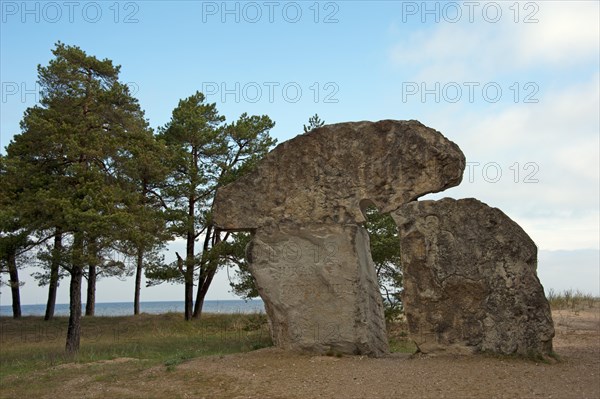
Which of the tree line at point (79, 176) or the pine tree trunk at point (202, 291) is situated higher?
the tree line at point (79, 176)

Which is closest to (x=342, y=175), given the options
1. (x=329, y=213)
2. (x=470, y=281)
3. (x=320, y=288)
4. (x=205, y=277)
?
(x=329, y=213)

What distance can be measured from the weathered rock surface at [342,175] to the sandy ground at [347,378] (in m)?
2.81

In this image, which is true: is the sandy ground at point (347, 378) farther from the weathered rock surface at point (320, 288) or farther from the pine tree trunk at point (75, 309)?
the pine tree trunk at point (75, 309)

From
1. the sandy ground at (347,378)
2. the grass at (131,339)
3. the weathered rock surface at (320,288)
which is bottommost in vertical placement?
the grass at (131,339)

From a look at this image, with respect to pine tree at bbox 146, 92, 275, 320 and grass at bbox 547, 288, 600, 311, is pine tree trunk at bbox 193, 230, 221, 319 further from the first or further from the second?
grass at bbox 547, 288, 600, 311

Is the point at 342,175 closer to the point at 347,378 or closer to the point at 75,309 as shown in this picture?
the point at 347,378

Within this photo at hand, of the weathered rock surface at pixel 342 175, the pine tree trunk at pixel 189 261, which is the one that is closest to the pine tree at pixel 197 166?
the pine tree trunk at pixel 189 261

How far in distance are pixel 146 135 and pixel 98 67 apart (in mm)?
2561

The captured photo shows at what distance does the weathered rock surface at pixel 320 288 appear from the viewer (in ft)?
36.5

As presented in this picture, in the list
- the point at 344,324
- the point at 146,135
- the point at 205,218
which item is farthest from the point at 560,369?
the point at 205,218

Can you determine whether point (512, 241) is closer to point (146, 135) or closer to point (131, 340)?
point (146, 135)

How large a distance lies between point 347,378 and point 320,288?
239 cm

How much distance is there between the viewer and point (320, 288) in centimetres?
1130

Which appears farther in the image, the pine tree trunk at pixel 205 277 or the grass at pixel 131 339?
the pine tree trunk at pixel 205 277
